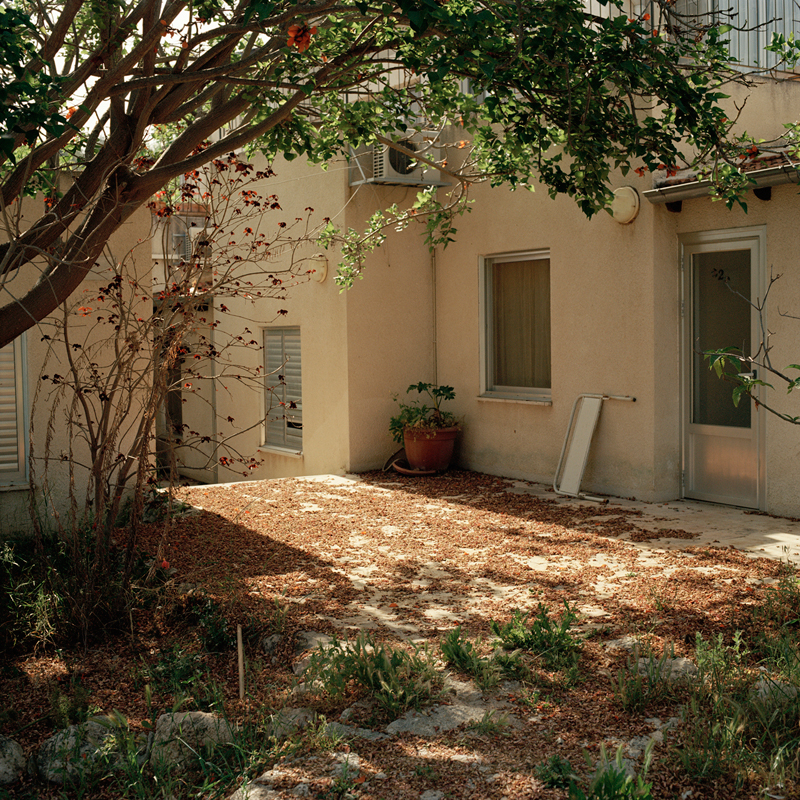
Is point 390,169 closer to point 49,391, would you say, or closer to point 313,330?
point 313,330

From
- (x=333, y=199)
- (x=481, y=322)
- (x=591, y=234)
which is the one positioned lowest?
(x=481, y=322)

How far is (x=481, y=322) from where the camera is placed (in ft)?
36.8

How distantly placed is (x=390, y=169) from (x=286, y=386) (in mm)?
3681

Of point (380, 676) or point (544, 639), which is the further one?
point (544, 639)

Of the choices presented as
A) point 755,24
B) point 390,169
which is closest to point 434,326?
point 390,169

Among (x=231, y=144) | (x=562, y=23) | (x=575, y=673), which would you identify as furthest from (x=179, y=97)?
(x=575, y=673)

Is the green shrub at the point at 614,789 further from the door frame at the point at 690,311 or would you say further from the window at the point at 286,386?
the window at the point at 286,386

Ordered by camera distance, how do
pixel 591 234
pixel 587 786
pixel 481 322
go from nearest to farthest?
pixel 587 786 → pixel 591 234 → pixel 481 322

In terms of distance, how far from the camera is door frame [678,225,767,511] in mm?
8195

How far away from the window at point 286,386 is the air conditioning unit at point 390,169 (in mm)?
2584

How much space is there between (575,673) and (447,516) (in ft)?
15.1

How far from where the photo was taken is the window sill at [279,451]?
12709 millimetres

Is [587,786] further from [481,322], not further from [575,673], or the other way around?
[481,322]

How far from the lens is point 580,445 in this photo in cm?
959
